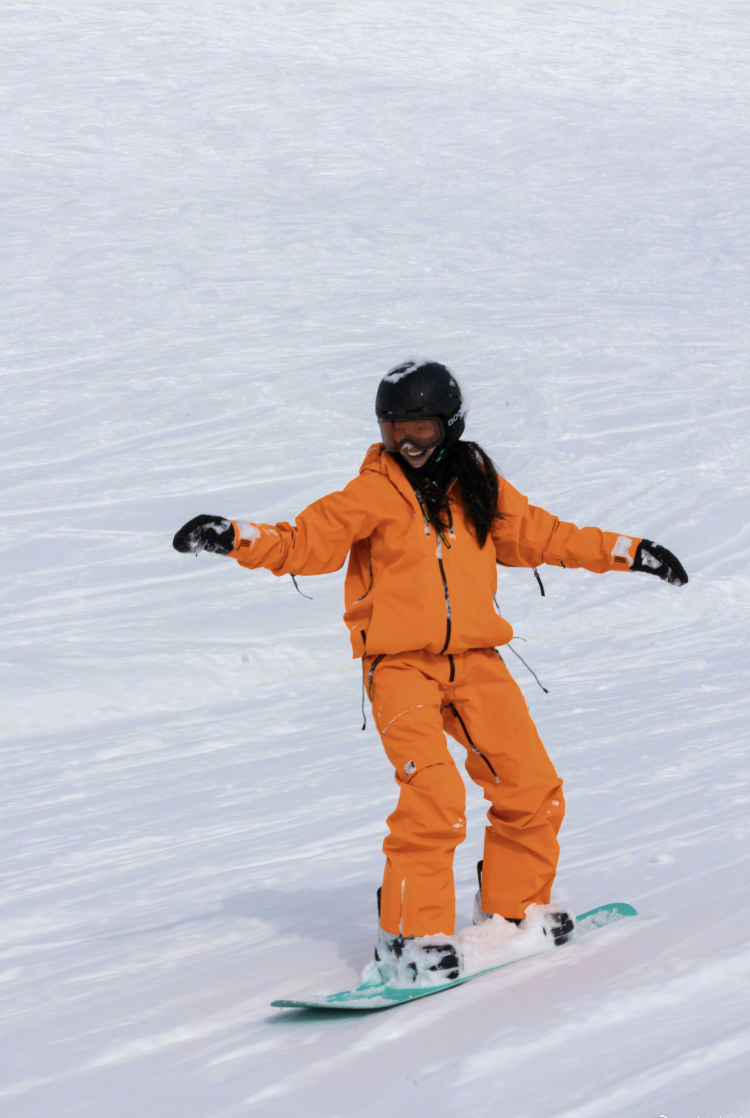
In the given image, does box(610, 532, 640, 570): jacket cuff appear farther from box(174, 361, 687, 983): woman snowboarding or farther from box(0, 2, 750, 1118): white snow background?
box(0, 2, 750, 1118): white snow background

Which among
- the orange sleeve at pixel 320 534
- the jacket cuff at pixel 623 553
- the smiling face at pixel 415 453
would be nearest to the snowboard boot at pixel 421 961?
the orange sleeve at pixel 320 534

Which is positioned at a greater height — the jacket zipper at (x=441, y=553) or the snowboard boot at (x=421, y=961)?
the jacket zipper at (x=441, y=553)

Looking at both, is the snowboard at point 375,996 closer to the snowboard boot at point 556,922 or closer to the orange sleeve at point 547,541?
the snowboard boot at point 556,922

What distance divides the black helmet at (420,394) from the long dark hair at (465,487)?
Answer: 0.28 ft

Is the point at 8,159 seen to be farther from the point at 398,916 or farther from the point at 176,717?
the point at 398,916

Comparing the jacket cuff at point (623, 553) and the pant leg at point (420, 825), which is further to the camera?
the jacket cuff at point (623, 553)

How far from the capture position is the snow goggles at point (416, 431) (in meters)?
2.71

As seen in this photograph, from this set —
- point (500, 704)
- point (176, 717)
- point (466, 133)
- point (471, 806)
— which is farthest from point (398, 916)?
point (466, 133)

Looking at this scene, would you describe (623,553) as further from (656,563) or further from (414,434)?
(414,434)

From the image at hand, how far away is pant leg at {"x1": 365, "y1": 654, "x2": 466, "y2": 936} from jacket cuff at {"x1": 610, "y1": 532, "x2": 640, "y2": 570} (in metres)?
0.59

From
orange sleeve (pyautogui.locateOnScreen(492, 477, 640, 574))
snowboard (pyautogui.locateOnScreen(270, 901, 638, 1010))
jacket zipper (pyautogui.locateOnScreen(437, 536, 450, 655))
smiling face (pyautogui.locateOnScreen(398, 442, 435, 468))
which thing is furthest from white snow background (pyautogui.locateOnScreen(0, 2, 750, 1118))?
smiling face (pyautogui.locateOnScreen(398, 442, 435, 468))

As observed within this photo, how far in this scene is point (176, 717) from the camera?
5617 mm

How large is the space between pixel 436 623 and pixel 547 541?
1.34 ft

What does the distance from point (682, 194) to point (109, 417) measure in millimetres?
9093
